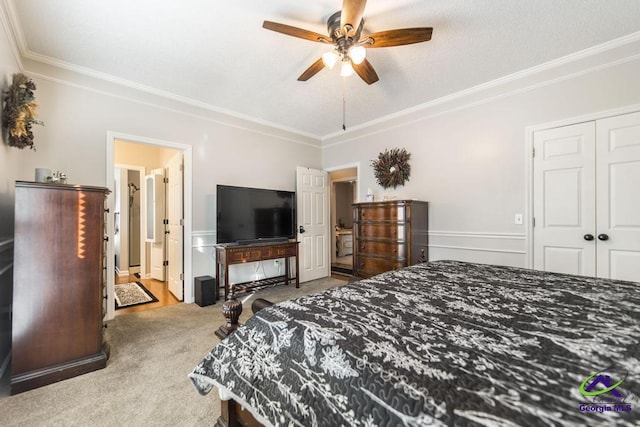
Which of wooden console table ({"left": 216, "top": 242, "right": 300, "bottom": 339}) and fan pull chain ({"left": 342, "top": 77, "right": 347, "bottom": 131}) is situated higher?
fan pull chain ({"left": 342, "top": 77, "right": 347, "bottom": 131})

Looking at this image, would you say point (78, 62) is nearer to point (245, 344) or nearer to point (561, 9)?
point (245, 344)

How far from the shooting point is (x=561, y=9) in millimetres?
1970

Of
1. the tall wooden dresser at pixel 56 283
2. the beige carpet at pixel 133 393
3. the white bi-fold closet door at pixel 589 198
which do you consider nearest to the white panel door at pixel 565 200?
the white bi-fold closet door at pixel 589 198

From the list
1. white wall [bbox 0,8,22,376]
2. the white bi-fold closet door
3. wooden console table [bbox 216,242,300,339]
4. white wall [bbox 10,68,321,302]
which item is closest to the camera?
white wall [bbox 0,8,22,376]

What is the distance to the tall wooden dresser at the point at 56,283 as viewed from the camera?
1.77 meters

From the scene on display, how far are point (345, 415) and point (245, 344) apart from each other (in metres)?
0.52

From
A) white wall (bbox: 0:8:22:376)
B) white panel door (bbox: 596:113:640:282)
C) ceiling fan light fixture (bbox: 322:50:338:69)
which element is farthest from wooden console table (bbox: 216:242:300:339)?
white panel door (bbox: 596:113:640:282)

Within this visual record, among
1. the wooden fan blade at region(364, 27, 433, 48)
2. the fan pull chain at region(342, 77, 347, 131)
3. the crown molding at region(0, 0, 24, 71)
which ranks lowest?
the wooden fan blade at region(364, 27, 433, 48)

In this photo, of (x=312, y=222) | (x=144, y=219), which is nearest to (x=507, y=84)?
(x=312, y=222)

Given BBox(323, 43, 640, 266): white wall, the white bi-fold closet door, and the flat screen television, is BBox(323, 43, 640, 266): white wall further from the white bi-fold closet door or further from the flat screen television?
the flat screen television

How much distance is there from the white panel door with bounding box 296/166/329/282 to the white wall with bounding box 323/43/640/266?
1479 millimetres

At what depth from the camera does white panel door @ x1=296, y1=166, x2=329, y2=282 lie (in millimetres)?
4582

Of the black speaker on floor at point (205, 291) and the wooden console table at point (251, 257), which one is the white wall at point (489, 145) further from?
the black speaker on floor at point (205, 291)

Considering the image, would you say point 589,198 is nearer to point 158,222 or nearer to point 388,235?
point 388,235
